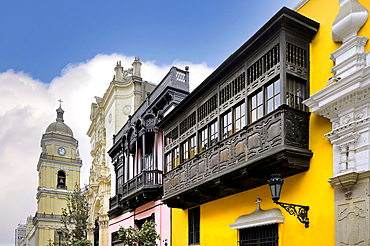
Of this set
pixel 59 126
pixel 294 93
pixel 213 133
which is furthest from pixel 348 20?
pixel 59 126

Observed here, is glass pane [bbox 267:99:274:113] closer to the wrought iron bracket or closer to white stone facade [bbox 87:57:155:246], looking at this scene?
the wrought iron bracket

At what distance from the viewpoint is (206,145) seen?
47.0ft

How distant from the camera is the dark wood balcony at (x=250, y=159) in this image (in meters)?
9.91

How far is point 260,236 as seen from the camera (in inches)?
462

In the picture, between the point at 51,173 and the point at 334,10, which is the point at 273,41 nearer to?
the point at 334,10

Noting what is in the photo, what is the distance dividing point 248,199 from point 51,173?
2110 inches

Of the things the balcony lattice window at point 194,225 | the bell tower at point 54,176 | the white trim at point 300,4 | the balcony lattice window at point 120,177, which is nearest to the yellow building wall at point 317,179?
the white trim at point 300,4

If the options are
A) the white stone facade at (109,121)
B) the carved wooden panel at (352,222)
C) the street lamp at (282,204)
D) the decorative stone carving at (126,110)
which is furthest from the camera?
the decorative stone carving at (126,110)

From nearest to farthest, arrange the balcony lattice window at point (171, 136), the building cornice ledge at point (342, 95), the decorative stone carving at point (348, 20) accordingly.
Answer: the building cornice ledge at point (342, 95) → the decorative stone carving at point (348, 20) → the balcony lattice window at point (171, 136)

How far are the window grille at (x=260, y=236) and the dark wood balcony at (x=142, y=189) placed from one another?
23.8 ft

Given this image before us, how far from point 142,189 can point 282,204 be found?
10.5 m

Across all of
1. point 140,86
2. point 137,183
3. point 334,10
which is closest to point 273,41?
point 334,10

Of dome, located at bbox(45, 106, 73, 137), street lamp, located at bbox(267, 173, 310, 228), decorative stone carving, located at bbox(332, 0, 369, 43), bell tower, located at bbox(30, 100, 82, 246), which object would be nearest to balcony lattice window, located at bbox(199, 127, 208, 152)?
street lamp, located at bbox(267, 173, 310, 228)

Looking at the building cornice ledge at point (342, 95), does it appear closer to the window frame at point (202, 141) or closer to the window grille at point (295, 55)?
the window grille at point (295, 55)
